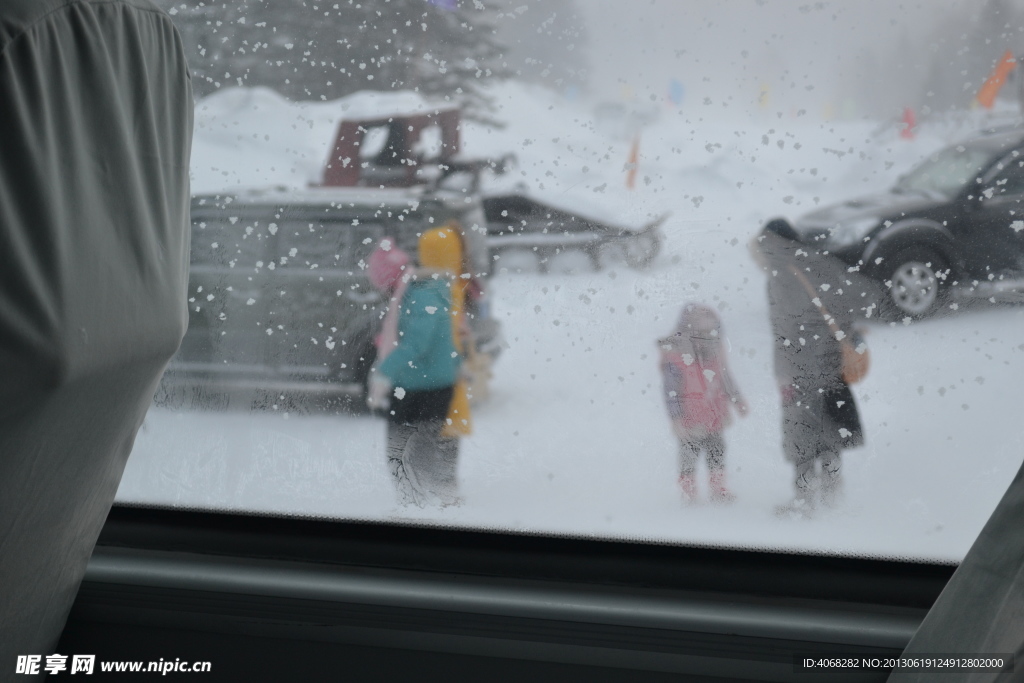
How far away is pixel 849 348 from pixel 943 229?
21 centimetres

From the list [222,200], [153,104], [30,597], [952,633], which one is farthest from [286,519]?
[952,633]

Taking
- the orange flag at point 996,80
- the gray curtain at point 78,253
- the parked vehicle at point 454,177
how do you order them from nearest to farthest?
the gray curtain at point 78,253 → the orange flag at point 996,80 → the parked vehicle at point 454,177

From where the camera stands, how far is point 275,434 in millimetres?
1181

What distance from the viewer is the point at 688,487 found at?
1087 millimetres

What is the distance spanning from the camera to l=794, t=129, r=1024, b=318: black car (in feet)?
3.18

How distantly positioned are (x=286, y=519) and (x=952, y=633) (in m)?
0.99

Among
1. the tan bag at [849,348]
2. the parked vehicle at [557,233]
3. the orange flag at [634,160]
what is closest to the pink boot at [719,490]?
the tan bag at [849,348]

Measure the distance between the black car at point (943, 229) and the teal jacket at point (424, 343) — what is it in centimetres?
56

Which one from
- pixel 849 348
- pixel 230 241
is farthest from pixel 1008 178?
pixel 230 241

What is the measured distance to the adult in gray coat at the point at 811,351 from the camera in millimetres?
1021

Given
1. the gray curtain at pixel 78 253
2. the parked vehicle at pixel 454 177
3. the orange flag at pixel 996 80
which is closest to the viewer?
the gray curtain at pixel 78 253

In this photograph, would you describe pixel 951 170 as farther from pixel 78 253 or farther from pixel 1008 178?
pixel 78 253

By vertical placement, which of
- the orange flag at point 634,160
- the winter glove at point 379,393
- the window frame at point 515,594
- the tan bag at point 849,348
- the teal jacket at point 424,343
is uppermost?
the orange flag at point 634,160

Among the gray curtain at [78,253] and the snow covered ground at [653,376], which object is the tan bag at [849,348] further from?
the gray curtain at [78,253]
